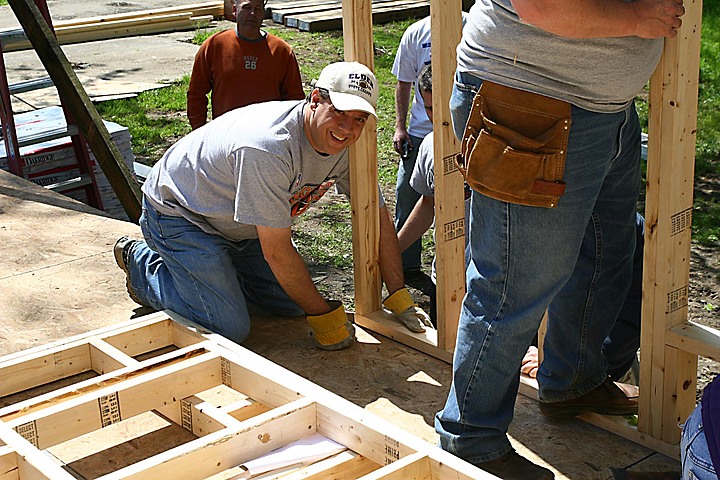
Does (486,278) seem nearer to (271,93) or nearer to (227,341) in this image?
(227,341)

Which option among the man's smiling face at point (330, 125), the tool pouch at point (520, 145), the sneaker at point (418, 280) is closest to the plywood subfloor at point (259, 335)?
the man's smiling face at point (330, 125)

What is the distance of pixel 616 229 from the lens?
2906 millimetres

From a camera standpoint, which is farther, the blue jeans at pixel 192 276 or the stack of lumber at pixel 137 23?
→ the stack of lumber at pixel 137 23

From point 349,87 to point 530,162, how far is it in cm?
108

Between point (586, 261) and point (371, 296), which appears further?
point (371, 296)

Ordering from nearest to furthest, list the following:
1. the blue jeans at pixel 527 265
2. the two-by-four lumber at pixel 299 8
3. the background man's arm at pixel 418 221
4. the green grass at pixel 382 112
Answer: the blue jeans at pixel 527 265 → the background man's arm at pixel 418 221 → the green grass at pixel 382 112 → the two-by-four lumber at pixel 299 8

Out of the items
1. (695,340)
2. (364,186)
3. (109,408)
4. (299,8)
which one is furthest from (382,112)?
(695,340)

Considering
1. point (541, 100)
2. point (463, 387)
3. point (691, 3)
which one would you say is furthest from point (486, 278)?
point (691, 3)

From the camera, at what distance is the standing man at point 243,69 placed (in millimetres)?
5113

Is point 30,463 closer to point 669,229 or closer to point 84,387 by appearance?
point 84,387

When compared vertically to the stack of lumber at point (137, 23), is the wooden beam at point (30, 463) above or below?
below

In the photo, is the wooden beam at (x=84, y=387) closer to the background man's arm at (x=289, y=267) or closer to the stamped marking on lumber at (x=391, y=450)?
the background man's arm at (x=289, y=267)

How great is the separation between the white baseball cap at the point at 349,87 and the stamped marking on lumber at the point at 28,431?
144cm

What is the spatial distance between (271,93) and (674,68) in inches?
115
